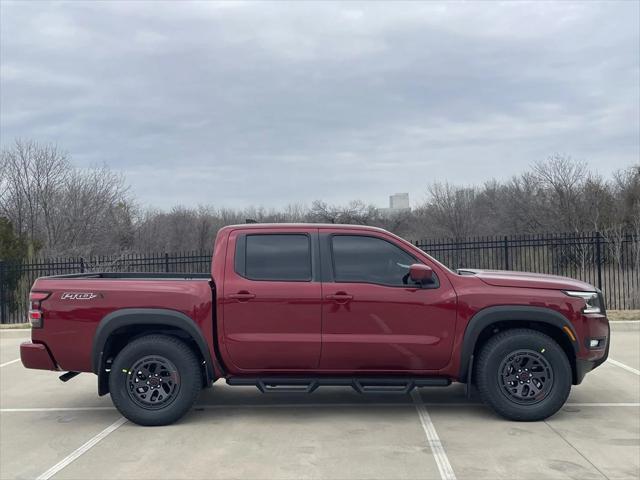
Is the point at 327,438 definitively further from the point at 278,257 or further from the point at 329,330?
the point at 278,257

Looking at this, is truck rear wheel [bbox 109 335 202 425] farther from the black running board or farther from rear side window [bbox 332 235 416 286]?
rear side window [bbox 332 235 416 286]

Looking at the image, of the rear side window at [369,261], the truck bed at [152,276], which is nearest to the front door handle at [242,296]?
the truck bed at [152,276]

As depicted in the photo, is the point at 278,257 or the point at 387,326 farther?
the point at 278,257

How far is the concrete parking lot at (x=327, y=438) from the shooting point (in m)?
4.98

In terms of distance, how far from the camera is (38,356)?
20.7 feet

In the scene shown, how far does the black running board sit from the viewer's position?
6.21 metres

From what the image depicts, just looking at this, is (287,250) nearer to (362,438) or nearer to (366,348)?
(366,348)

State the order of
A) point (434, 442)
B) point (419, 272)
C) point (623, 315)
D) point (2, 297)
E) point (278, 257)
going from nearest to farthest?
point (434, 442)
point (419, 272)
point (278, 257)
point (623, 315)
point (2, 297)

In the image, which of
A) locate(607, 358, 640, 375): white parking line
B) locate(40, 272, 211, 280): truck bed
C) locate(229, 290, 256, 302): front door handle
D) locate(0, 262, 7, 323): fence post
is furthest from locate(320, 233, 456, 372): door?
locate(0, 262, 7, 323): fence post

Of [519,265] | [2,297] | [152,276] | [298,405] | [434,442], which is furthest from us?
[519,265]

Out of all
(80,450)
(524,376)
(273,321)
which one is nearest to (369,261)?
(273,321)

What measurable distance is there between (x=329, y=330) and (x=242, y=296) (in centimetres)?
88

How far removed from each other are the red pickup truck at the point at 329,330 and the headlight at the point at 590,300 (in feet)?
0.04

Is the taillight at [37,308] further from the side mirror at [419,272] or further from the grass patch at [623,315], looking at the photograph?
the grass patch at [623,315]
